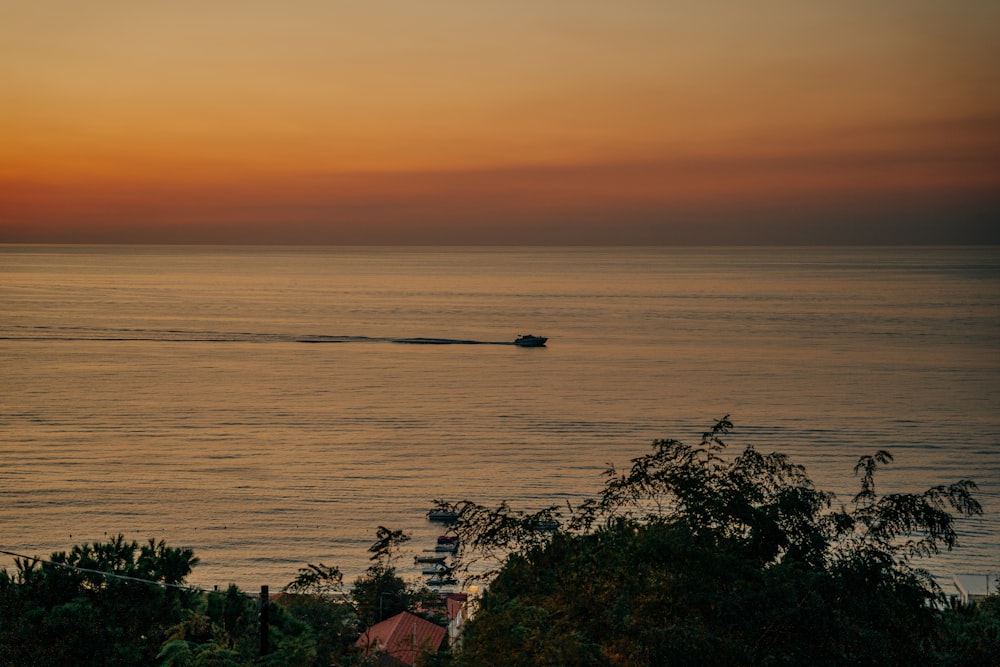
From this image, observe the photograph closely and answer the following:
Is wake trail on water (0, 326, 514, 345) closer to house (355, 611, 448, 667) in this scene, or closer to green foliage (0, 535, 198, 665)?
house (355, 611, 448, 667)

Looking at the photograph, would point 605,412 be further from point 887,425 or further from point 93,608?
point 93,608

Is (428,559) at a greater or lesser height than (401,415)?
lesser

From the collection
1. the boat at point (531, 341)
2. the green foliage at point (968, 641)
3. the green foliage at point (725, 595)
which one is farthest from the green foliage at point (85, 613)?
the boat at point (531, 341)

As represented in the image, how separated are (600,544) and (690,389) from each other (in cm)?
5924

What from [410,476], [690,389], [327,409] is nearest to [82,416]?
[327,409]

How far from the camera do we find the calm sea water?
42.3 meters

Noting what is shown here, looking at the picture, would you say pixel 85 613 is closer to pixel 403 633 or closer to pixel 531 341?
pixel 403 633

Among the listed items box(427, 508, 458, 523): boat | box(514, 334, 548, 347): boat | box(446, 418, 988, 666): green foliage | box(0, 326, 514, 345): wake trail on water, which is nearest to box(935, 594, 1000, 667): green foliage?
box(446, 418, 988, 666): green foliage

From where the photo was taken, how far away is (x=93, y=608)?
17906mm

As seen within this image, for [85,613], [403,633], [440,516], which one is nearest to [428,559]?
[440,516]

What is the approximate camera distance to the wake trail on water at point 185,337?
10444 cm

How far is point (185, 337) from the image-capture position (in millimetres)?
106750

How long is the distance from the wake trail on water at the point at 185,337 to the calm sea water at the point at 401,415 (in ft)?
1.71

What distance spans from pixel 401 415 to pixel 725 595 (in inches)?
2081
